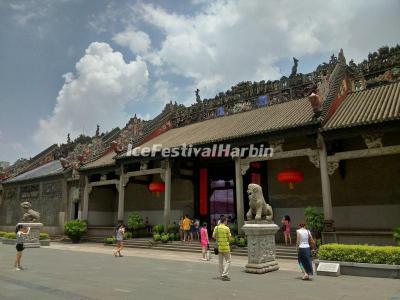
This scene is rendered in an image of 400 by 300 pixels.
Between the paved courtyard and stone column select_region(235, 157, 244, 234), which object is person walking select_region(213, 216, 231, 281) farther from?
stone column select_region(235, 157, 244, 234)

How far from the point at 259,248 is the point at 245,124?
909 centimetres

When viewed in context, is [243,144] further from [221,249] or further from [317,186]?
[221,249]

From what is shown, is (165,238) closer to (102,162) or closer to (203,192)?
(203,192)

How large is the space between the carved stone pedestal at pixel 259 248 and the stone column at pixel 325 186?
3886 mm

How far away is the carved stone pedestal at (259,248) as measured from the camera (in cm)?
923

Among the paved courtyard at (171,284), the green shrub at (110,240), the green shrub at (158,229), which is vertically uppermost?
the green shrub at (158,229)

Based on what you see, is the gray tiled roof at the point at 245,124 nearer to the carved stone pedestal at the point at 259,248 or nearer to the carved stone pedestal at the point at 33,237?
the carved stone pedestal at the point at 259,248

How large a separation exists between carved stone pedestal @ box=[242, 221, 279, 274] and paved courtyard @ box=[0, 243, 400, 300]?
0.25m

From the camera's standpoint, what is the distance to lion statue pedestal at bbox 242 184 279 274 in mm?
9273

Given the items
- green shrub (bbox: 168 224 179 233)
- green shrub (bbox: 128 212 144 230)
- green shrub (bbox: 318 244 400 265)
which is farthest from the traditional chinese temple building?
green shrub (bbox: 318 244 400 265)

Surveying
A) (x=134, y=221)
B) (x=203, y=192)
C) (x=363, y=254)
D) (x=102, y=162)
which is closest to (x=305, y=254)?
(x=363, y=254)

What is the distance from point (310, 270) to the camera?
8242 mm

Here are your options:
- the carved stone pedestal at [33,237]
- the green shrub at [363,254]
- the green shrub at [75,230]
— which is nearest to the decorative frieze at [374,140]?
the green shrub at [363,254]

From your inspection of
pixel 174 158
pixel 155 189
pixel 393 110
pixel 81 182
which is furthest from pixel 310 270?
pixel 81 182
